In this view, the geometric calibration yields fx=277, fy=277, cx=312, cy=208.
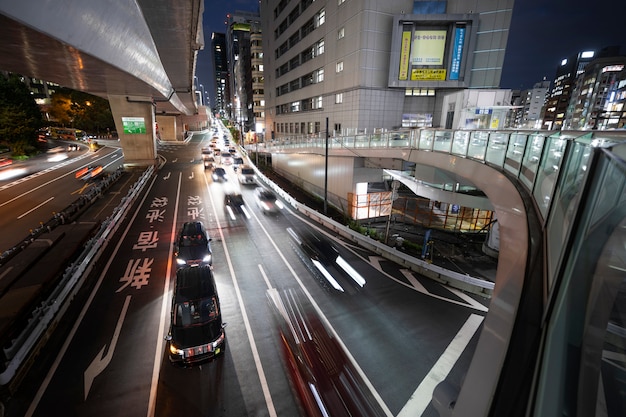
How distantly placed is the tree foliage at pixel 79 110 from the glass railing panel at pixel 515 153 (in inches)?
3370

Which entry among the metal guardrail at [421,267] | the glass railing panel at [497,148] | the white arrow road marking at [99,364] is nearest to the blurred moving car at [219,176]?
the metal guardrail at [421,267]

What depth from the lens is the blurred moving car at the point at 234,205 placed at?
21.9 m

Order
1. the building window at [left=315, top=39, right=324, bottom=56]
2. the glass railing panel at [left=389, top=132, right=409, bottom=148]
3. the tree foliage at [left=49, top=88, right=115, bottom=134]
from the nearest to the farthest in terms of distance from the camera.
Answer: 1. the glass railing panel at [left=389, top=132, right=409, bottom=148]
2. the building window at [left=315, top=39, right=324, bottom=56]
3. the tree foliage at [left=49, top=88, right=115, bottom=134]

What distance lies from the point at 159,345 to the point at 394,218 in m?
19.7

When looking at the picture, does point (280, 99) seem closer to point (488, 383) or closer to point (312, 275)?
point (312, 275)

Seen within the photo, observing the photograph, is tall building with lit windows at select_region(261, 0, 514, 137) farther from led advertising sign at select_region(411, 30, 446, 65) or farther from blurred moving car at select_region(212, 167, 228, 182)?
blurred moving car at select_region(212, 167, 228, 182)

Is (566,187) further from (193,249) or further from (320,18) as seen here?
(320,18)

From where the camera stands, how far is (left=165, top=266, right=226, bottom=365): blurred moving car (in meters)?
8.13

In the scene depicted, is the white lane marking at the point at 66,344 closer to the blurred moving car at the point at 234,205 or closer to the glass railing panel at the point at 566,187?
the blurred moving car at the point at 234,205

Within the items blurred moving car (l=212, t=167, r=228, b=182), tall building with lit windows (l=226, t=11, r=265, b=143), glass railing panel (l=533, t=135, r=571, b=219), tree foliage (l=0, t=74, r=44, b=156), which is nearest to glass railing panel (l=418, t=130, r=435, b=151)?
glass railing panel (l=533, t=135, r=571, b=219)

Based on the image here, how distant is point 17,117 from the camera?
4031 cm

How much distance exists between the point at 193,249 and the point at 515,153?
44.2 feet

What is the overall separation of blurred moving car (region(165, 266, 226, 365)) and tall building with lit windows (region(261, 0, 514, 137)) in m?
23.1

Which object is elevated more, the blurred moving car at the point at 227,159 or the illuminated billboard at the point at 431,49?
the illuminated billboard at the point at 431,49
